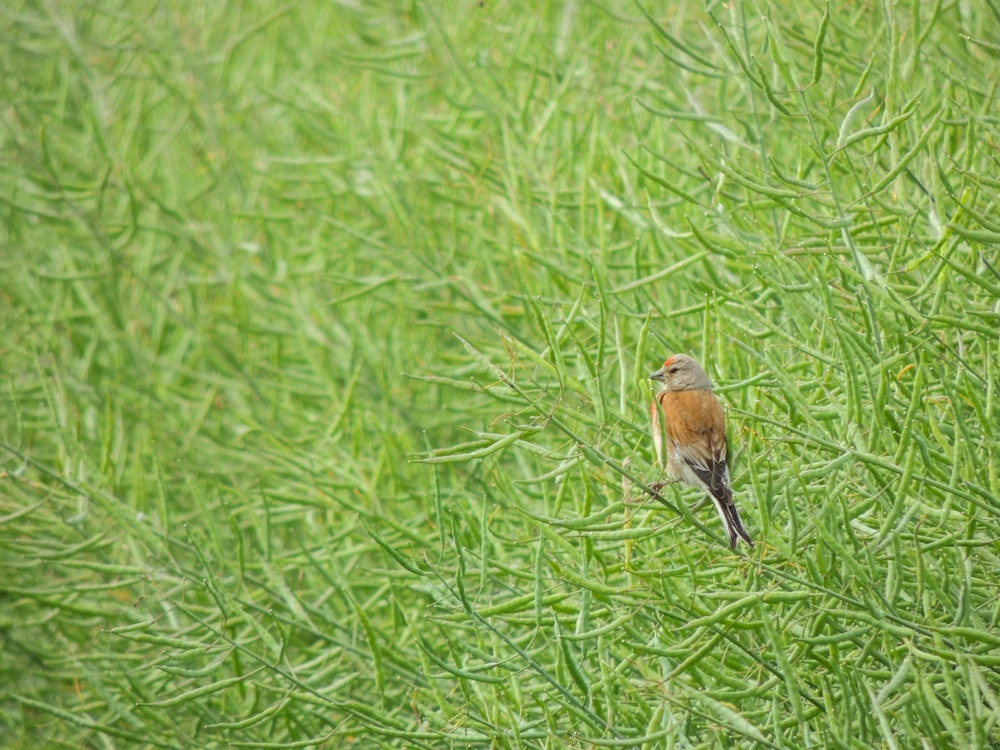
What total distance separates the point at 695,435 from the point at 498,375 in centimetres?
103

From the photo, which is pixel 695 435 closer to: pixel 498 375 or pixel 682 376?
pixel 682 376

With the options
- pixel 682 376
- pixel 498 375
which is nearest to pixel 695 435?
pixel 682 376

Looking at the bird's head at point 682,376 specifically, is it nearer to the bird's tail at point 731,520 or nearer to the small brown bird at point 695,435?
the small brown bird at point 695,435

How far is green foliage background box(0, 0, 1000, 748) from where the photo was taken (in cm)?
295

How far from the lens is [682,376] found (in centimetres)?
389

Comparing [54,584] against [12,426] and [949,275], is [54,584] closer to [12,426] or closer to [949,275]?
[12,426]

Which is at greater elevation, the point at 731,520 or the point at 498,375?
the point at 498,375

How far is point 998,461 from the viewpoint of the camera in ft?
9.34

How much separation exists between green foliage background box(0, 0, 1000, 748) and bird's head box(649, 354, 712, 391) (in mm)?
155

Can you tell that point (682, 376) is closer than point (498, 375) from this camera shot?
No

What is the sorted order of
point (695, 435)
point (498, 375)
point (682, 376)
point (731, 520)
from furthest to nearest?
point (682, 376) → point (695, 435) → point (731, 520) → point (498, 375)

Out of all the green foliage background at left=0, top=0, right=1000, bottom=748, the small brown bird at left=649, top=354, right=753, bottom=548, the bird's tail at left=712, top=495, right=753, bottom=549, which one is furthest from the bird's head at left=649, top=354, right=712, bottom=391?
the bird's tail at left=712, top=495, right=753, bottom=549

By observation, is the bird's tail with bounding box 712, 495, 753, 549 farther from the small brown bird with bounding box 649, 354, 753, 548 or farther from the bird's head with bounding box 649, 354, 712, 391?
the bird's head with bounding box 649, 354, 712, 391

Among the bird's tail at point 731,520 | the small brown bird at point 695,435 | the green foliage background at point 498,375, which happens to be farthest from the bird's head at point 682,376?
the bird's tail at point 731,520
